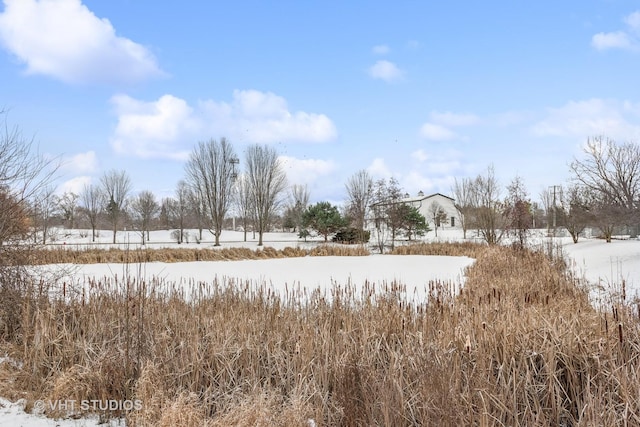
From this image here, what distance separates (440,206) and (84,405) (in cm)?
4385

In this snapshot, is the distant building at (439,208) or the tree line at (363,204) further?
the distant building at (439,208)

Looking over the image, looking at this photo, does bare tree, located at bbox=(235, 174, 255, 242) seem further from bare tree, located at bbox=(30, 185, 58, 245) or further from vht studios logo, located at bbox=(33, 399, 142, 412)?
vht studios logo, located at bbox=(33, 399, 142, 412)

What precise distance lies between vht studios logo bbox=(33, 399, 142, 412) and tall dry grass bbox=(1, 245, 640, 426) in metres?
0.07

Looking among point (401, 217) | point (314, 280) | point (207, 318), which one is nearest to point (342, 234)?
point (401, 217)

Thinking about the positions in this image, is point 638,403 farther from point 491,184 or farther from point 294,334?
point 491,184

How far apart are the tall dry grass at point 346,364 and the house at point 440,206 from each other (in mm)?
39751

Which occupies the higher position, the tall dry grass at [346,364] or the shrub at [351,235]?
the shrub at [351,235]

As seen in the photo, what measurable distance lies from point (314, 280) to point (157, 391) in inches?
281

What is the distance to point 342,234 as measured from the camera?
1083 inches

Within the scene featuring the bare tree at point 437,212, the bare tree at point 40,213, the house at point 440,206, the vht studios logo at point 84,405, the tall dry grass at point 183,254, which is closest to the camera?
the vht studios logo at point 84,405

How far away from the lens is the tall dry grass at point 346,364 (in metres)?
2.53

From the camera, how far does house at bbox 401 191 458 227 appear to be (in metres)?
43.2

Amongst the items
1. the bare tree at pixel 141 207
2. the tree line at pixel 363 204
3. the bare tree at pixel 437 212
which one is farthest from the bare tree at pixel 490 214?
the bare tree at pixel 141 207

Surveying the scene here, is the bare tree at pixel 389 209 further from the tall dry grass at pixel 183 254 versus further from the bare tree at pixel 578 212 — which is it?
the bare tree at pixel 578 212
